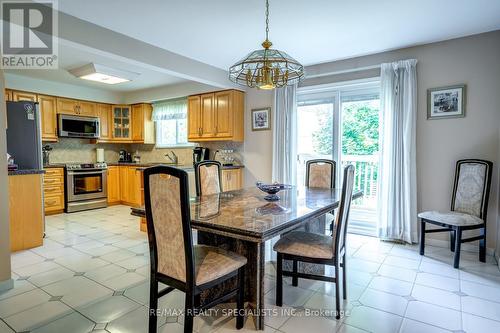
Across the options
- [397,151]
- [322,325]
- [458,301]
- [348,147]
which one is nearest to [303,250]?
[322,325]

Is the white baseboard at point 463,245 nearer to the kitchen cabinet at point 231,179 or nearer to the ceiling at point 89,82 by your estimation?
the kitchen cabinet at point 231,179

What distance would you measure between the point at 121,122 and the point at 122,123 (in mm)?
31

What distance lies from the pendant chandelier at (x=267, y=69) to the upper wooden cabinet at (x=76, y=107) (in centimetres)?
451

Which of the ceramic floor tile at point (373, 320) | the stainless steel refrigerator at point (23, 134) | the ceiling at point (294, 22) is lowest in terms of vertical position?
the ceramic floor tile at point (373, 320)

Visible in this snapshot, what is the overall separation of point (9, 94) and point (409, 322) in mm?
6266

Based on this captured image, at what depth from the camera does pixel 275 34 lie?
3.12 meters

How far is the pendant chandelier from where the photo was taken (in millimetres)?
2148

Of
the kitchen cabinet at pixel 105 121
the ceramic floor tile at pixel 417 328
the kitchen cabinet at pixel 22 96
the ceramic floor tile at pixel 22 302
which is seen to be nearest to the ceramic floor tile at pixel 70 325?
the ceramic floor tile at pixel 22 302

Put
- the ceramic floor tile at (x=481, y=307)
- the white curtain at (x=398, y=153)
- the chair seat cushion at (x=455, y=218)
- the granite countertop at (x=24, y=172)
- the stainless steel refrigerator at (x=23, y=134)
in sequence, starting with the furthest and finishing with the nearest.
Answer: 1. the stainless steel refrigerator at (x=23, y=134)
2. the white curtain at (x=398, y=153)
3. the granite countertop at (x=24, y=172)
4. the chair seat cushion at (x=455, y=218)
5. the ceramic floor tile at (x=481, y=307)

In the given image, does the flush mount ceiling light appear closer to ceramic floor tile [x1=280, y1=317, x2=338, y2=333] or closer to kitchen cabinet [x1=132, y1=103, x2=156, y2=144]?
kitchen cabinet [x1=132, y1=103, x2=156, y2=144]

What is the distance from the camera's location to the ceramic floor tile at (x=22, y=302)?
6.68 ft

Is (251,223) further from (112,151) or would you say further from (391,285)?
(112,151)

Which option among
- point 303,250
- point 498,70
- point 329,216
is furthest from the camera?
point 329,216

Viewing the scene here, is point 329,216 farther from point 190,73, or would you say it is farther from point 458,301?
point 190,73
